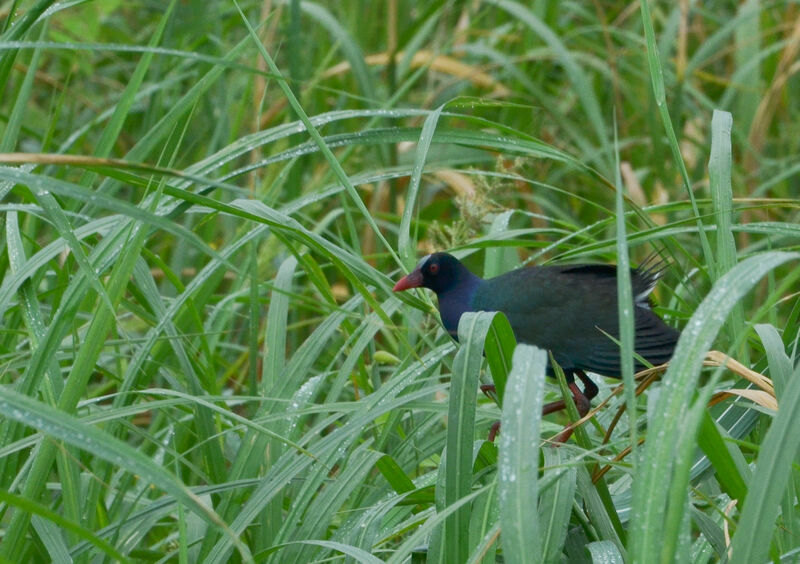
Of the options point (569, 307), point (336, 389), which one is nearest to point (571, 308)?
point (569, 307)

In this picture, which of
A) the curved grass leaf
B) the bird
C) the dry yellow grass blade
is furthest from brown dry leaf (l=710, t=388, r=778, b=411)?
the dry yellow grass blade

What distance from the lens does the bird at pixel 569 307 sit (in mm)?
2496

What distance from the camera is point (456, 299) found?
281 cm

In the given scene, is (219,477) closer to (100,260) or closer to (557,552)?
(100,260)

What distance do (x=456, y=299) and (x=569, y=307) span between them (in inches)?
13.3

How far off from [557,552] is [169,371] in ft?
3.62

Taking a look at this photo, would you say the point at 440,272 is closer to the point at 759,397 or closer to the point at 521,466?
the point at 759,397

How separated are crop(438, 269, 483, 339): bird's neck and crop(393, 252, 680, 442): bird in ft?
0.11

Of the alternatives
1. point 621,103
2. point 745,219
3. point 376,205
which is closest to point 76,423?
point 376,205

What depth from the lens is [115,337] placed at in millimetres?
2621

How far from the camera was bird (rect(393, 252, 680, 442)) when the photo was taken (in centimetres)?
250

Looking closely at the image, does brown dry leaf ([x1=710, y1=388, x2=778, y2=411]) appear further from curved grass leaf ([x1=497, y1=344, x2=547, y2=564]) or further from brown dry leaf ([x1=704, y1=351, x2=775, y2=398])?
curved grass leaf ([x1=497, y1=344, x2=547, y2=564])

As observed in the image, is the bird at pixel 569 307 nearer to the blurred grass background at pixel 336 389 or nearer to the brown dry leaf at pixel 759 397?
the blurred grass background at pixel 336 389

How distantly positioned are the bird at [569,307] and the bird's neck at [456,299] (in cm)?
3
